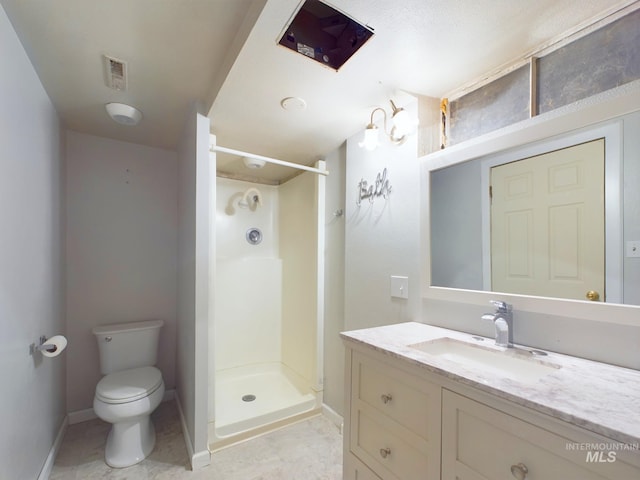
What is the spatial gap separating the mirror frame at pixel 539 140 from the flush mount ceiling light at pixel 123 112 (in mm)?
1806

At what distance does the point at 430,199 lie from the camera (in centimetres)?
146

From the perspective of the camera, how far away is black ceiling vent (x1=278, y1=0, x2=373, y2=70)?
42.2 inches

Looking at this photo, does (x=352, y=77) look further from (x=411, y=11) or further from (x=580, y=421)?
(x=580, y=421)

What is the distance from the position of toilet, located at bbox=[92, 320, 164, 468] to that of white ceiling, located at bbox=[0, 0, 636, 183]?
1605mm

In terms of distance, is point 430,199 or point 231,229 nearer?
point 430,199

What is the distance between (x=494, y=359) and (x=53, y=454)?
249cm

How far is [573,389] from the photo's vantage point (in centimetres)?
73

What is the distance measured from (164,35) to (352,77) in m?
0.85

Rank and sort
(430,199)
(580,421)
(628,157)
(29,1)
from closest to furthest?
(580,421) < (628,157) < (29,1) < (430,199)

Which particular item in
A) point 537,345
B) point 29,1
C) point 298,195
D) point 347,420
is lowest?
point 347,420

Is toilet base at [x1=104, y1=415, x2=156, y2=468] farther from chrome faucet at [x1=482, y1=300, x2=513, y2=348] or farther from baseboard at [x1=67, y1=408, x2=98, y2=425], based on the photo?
chrome faucet at [x1=482, y1=300, x2=513, y2=348]

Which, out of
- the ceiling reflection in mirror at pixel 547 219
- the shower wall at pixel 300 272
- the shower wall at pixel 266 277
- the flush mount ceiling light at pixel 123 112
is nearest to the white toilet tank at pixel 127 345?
the shower wall at pixel 266 277

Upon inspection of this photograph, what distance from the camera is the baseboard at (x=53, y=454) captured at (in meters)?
1.52

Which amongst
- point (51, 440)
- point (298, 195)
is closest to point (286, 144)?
point (298, 195)
